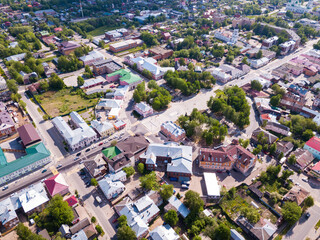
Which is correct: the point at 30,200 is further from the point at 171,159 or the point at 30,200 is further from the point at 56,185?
the point at 171,159

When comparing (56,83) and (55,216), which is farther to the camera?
(56,83)

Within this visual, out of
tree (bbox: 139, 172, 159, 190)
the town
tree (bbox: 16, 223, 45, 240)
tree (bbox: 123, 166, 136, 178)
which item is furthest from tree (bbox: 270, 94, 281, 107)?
tree (bbox: 16, 223, 45, 240)

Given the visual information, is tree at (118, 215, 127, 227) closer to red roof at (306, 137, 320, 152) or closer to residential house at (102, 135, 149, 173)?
residential house at (102, 135, 149, 173)

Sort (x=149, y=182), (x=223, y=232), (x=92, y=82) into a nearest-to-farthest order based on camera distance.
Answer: (x=223, y=232)
(x=149, y=182)
(x=92, y=82)

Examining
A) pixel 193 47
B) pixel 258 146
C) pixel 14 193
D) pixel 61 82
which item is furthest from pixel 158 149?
pixel 193 47

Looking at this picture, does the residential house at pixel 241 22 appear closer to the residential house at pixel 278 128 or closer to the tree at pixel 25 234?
the residential house at pixel 278 128

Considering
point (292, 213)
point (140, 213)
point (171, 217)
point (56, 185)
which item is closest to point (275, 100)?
point (292, 213)
